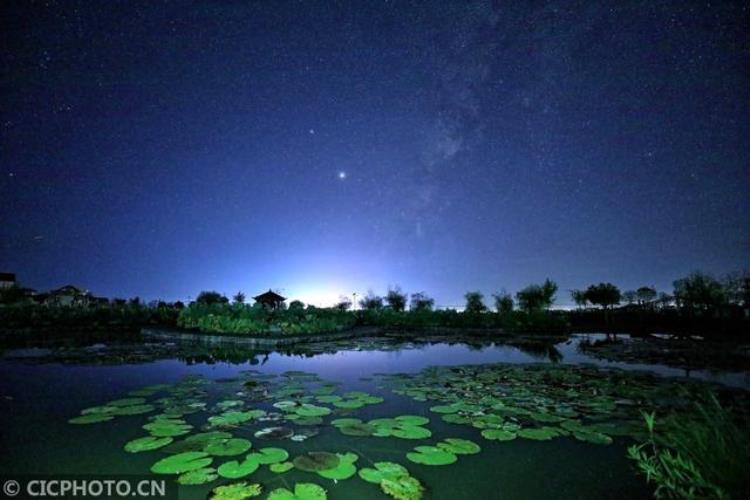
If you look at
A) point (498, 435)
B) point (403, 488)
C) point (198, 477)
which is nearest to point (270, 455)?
point (198, 477)

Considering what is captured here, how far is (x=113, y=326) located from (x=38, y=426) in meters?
16.7

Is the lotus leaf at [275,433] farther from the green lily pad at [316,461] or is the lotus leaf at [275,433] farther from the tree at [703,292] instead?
the tree at [703,292]

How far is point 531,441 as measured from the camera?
3.54 metres

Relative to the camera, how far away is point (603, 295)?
36.6 meters

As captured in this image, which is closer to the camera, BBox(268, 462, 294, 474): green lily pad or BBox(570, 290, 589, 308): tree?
BBox(268, 462, 294, 474): green lily pad

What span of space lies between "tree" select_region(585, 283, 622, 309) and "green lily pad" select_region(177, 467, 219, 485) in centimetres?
4105

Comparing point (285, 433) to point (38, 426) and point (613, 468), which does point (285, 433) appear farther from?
point (613, 468)

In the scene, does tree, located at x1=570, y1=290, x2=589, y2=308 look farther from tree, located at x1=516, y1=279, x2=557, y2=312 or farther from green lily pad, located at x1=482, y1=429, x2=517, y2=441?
green lily pad, located at x1=482, y1=429, x2=517, y2=441

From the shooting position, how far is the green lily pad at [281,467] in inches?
107

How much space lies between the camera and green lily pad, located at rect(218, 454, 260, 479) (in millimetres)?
2625

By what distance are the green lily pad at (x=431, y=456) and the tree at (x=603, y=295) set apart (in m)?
39.5

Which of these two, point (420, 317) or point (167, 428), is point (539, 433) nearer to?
point (167, 428)

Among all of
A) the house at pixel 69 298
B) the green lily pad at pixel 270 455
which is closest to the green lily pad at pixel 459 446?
the green lily pad at pixel 270 455

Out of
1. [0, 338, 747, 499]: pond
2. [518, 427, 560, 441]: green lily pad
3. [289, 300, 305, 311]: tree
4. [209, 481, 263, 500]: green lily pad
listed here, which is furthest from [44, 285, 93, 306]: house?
[518, 427, 560, 441]: green lily pad
